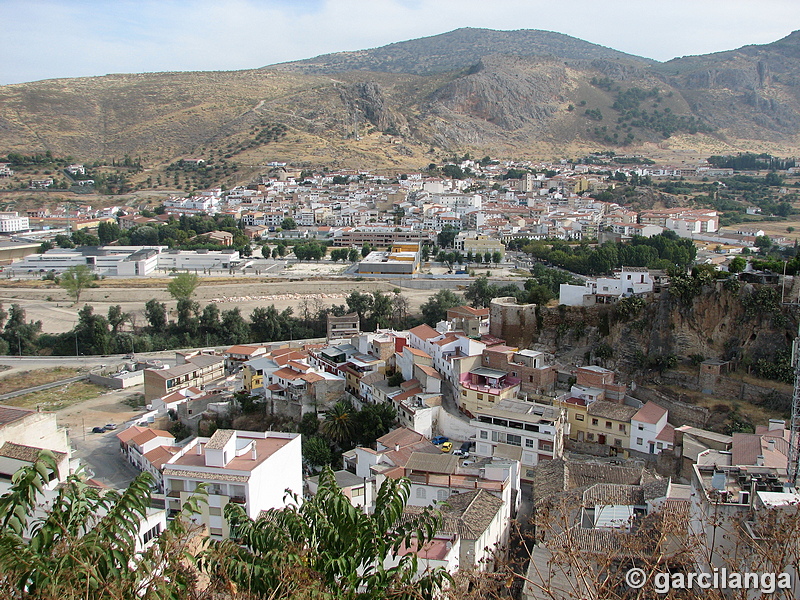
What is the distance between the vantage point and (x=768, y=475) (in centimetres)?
780

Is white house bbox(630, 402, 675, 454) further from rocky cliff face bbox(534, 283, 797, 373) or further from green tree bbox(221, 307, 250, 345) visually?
green tree bbox(221, 307, 250, 345)

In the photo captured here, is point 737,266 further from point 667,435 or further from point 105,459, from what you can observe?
point 105,459

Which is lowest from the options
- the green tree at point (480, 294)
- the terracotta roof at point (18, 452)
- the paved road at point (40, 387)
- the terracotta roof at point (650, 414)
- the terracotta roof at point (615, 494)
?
the paved road at point (40, 387)

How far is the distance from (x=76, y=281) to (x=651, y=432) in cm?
2759

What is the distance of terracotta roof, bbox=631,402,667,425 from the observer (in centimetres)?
1408

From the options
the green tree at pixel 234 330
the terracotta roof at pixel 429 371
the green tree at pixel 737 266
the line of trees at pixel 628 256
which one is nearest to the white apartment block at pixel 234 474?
the terracotta roof at pixel 429 371

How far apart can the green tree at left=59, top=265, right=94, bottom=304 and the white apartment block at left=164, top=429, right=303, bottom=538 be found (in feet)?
77.1

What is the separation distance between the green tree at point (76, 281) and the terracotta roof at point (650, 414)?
2635 cm

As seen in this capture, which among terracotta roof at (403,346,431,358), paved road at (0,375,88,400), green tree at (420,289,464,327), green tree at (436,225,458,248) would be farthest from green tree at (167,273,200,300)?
green tree at (436,225,458,248)

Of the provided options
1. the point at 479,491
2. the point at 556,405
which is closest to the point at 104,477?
the point at 479,491

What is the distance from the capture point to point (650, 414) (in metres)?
14.3

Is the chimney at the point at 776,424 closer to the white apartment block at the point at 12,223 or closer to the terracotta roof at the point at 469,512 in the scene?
the terracotta roof at the point at 469,512

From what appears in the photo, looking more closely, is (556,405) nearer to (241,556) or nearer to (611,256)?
(241,556)

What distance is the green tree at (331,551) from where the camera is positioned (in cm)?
425
